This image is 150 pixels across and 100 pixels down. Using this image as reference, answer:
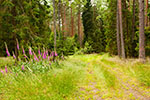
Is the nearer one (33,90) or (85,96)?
(33,90)

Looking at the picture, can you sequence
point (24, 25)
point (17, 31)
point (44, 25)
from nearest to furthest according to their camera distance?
point (17, 31) < point (24, 25) < point (44, 25)

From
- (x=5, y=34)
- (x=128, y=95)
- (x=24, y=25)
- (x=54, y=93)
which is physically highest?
(x=24, y=25)

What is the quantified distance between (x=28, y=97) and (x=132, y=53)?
15.7 meters

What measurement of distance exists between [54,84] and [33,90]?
26.1 inches

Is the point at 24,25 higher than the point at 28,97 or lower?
higher

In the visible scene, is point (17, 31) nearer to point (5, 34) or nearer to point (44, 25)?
point (5, 34)

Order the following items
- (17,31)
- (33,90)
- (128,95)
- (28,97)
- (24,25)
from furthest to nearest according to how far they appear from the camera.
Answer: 1. (24,25)
2. (17,31)
3. (128,95)
4. (33,90)
5. (28,97)

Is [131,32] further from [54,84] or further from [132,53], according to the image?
[54,84]

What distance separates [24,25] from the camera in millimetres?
8617

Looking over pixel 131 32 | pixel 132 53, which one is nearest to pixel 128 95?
pixel 132 53

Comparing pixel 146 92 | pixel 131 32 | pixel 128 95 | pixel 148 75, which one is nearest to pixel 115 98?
pixel 128 95

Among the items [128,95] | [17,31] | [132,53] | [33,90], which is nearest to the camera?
[33,90]

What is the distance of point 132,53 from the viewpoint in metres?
16.3

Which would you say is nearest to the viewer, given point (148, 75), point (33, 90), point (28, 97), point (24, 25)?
point (28, 97)
